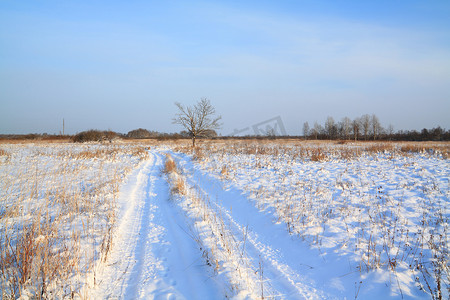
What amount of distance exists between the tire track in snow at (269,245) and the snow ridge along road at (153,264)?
0.90 meters

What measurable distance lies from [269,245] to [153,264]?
2111mm

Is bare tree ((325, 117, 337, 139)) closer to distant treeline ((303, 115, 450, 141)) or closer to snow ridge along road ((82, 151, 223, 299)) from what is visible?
distant treeline ((303, 115, 450, 141))

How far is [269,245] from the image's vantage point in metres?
4.03

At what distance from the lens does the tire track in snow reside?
2.82m

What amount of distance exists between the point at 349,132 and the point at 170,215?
86.6m

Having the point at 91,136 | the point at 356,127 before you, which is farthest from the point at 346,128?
the point at 91,136

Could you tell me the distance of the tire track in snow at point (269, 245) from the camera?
9.26 feet

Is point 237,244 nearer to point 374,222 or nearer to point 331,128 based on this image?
point 374,222

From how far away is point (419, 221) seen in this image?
446 centimetres

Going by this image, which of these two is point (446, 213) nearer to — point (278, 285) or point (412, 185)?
point (412, 185)

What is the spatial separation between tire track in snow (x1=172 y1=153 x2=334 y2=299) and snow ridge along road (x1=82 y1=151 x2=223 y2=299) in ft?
2.95

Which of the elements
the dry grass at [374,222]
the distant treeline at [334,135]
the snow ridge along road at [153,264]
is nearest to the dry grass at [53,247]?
the snow ridge along road at [153,264]

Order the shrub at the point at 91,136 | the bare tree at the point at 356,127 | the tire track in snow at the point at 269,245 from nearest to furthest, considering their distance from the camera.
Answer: the tire track in snow at the point at 269,245, the shrub at the point at 91,136, the bare tree at the point at 356,127

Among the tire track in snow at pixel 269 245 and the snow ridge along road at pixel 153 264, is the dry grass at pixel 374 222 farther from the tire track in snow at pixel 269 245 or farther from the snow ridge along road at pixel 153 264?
the snow ridge along road at pixel 153 264
